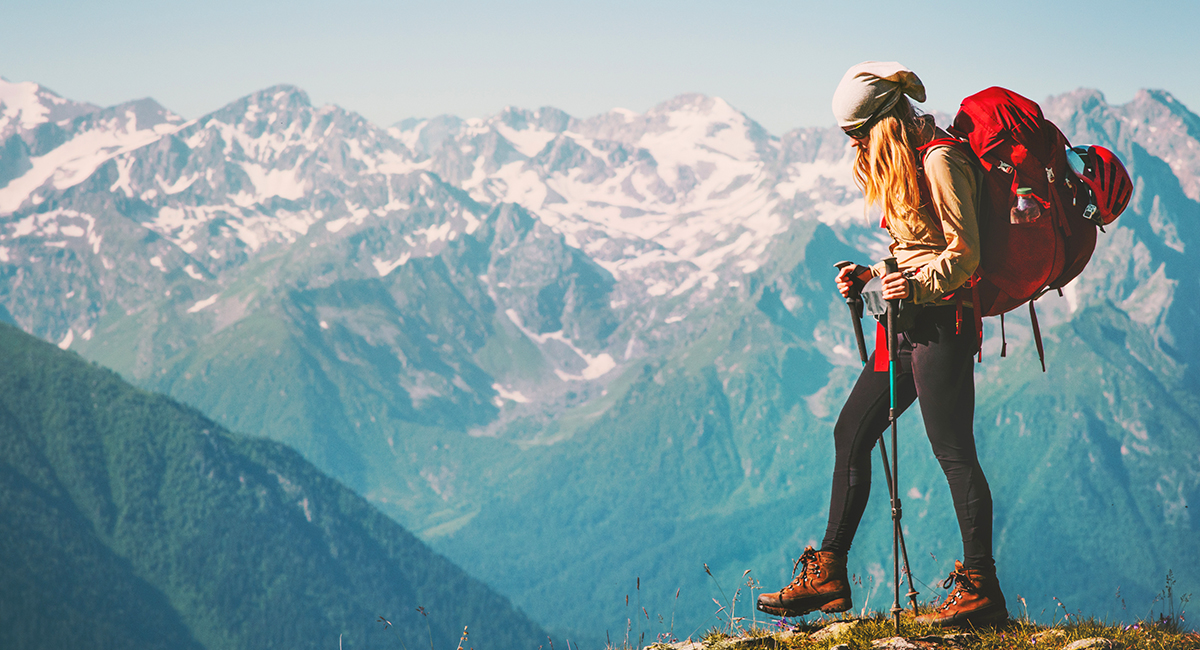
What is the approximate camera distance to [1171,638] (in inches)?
313

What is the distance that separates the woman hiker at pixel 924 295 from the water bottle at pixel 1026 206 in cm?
29

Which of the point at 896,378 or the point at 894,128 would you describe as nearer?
the point at 894,128

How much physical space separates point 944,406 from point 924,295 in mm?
1022

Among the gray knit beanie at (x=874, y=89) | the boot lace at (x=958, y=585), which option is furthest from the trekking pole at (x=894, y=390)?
the gray knit beanie at (x=874, y=89)

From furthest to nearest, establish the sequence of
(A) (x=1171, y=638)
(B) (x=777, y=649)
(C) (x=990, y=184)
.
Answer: (B) (x=777, y=649)
(A) (x=1171, y=638)
(C) (x=990, y=184)

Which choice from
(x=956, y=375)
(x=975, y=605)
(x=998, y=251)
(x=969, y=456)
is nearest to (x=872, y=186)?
(x=998, y=251)

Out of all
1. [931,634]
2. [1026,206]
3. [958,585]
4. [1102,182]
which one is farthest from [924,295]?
[931,634]

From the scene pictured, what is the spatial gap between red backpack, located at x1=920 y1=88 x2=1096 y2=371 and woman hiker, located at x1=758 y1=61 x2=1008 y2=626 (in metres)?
0.19

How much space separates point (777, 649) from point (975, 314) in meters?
3.39

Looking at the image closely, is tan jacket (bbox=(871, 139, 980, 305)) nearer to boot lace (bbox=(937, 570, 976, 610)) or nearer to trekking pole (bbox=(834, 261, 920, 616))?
trekking pole (bbox=(834, 261, 920, 616))

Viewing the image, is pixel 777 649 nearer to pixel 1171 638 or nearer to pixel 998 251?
pixel 1171 638

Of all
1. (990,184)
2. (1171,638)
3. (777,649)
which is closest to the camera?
(990,184)

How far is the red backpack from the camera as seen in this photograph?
732 centimetres

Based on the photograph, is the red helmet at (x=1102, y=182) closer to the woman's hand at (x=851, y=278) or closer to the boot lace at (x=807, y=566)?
the woman's hand at (x=851, y=278)
